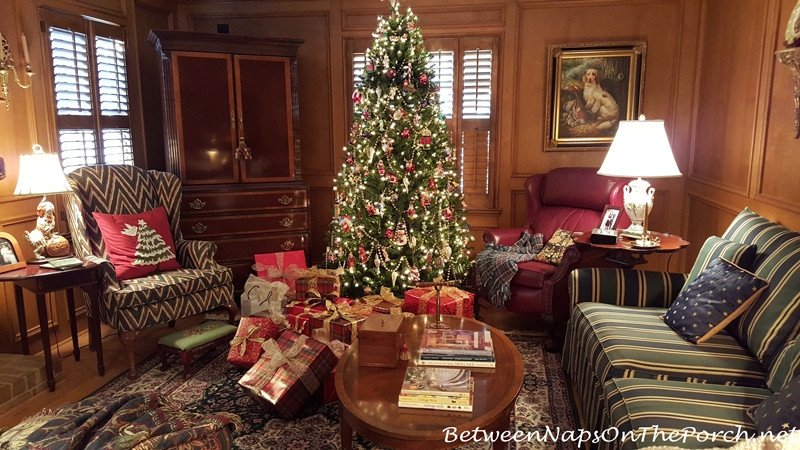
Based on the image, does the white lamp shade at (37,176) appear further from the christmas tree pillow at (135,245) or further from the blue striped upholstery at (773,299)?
the blue striped upholstery at (773,299)

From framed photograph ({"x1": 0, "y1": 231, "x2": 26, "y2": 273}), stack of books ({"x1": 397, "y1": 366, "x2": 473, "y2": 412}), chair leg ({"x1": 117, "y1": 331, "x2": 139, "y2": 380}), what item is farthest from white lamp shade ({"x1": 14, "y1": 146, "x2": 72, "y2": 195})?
stack of books ({"x1": 397, "y1": 366, "x2": 473, "y2": 412})

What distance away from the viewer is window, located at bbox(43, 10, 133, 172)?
3766 millimetres

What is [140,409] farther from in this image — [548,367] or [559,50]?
[559,50]

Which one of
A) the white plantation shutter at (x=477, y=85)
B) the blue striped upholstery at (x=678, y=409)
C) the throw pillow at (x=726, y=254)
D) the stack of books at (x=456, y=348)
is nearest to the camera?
the blue striped upholstery at (x=678, y=409)

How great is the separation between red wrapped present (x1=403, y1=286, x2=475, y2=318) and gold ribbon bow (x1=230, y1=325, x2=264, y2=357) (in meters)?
0.89

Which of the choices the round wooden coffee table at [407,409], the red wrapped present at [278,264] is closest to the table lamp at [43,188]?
Answer: the red wrapped present at [278,264]

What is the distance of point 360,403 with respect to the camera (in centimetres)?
197

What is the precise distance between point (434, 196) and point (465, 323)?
156cm

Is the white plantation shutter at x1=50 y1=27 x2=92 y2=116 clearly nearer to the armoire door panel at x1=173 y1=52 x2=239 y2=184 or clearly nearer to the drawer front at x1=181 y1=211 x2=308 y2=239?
the armoire door panel at x1=173 y1=52 x2=239 y2=184

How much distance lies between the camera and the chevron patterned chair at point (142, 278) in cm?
328

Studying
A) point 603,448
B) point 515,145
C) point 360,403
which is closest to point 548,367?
point 603,448

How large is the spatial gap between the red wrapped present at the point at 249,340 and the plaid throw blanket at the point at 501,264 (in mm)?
1551

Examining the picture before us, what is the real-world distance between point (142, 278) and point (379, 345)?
203 cm

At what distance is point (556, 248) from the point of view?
3959mm
